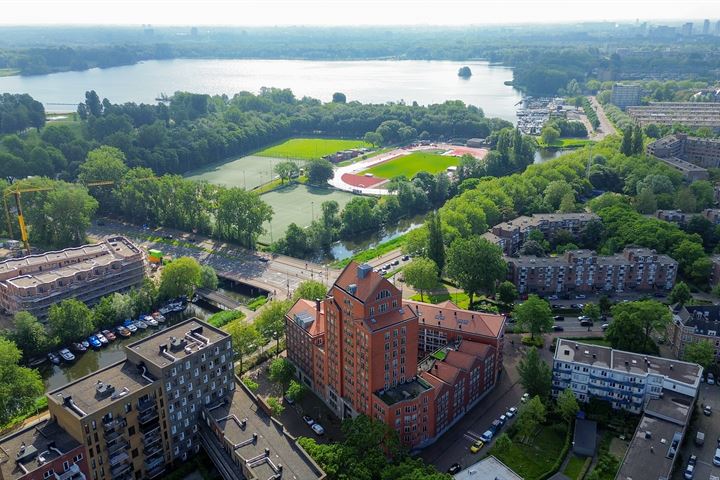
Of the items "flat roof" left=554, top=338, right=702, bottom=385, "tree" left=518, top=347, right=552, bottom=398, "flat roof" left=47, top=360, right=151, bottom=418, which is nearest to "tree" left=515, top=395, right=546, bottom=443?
"tree" left=518, top=347, right=552, bottom=398

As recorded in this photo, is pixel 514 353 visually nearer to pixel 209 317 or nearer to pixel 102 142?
pixel 209 317

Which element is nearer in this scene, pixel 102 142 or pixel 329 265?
pixel 329 265

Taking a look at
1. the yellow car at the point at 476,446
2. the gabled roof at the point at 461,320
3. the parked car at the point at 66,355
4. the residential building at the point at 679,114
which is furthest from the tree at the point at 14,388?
the residential building at the point at 679,114

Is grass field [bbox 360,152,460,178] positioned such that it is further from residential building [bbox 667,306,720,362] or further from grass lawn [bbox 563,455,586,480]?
grass lawn [bbox 563,455,586,480]

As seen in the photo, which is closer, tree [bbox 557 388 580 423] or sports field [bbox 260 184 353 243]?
tree [bbox 557 388 580 423]

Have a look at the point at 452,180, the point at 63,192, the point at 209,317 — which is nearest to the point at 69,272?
the point at 209,317

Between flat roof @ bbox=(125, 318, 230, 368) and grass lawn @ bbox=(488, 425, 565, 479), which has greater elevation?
flat roof @ bbox=(125, 318, 230, 368)

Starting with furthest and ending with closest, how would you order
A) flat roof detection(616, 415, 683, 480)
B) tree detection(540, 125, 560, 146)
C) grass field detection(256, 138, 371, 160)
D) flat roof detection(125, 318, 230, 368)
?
1. tree detection(540, 125, 560, 146)
2. grass field detection(256, 138, 371, 160)
3. flat roof detection(125, 318, 230, 368)
4. flat roof detection(616, 415, 683, 480)
